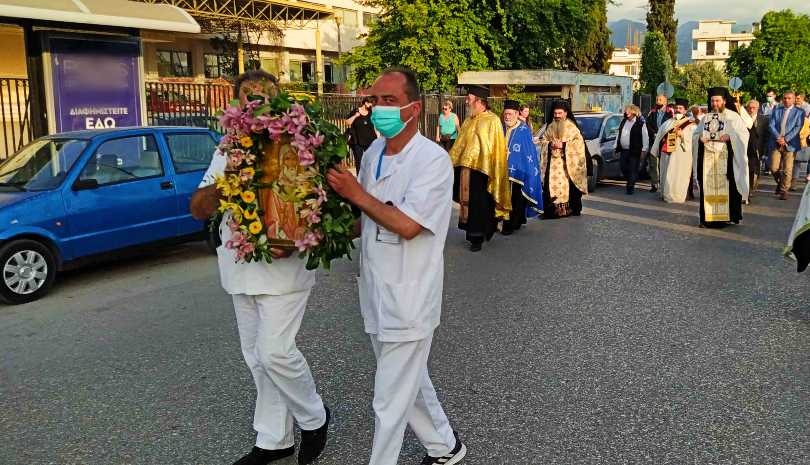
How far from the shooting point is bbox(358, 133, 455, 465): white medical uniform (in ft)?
10.4

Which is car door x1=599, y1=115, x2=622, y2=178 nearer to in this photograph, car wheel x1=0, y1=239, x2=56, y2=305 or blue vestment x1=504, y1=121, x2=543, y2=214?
blue vestment x1=504, y1=121, x2=543, y2=214

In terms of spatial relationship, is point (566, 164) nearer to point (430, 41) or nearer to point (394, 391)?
point (394, 391)

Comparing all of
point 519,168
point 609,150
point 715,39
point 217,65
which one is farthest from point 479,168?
point 715,39

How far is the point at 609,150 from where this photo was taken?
55.4ft

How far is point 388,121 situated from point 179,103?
13280 millimetres

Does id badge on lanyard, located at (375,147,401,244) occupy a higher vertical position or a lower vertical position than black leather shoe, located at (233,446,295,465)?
higher

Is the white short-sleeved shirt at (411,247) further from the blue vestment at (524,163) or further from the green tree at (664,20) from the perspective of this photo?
the green tree at (664,20)

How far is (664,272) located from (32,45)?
1027 cm

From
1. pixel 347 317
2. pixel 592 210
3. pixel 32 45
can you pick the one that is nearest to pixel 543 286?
pixel 347 317

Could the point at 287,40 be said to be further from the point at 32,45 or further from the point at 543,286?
the point at 543,286

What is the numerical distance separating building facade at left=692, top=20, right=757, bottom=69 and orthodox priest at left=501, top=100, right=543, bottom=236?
128934mm

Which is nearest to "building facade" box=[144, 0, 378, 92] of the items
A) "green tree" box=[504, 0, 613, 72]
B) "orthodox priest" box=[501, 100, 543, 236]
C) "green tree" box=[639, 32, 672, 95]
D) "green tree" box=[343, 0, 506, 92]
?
"green tree" box=[343, 0, 506, 92]

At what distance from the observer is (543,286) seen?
7605 millimetres

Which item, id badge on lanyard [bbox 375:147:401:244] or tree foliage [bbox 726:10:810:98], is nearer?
id badge on lanyard [bbox 375:147:401:244]
